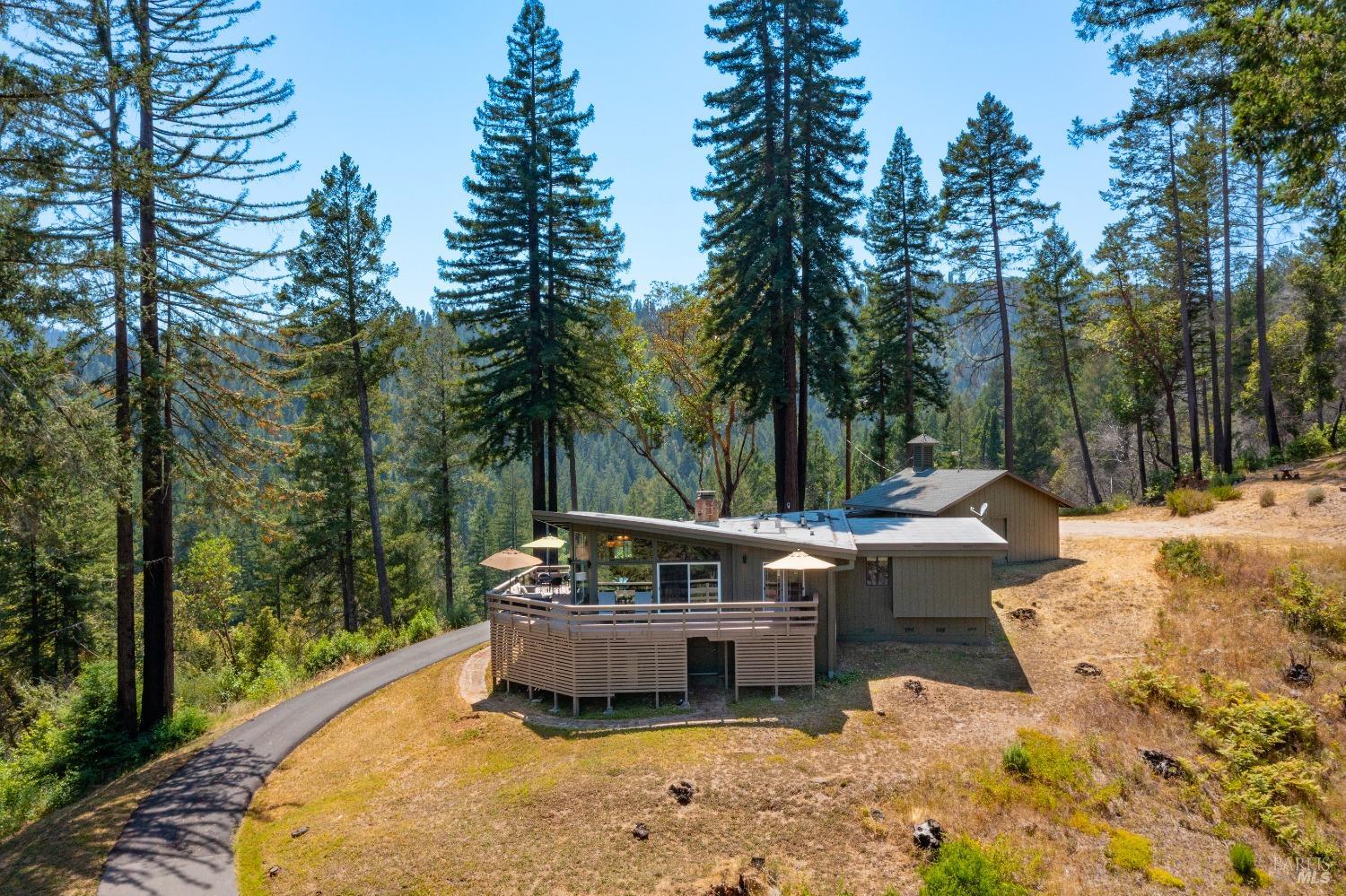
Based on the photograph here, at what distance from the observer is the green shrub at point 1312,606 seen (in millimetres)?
13219

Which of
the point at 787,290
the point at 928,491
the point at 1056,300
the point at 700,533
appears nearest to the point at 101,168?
the point at 700,533

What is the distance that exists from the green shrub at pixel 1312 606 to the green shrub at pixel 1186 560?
1617 millimetres

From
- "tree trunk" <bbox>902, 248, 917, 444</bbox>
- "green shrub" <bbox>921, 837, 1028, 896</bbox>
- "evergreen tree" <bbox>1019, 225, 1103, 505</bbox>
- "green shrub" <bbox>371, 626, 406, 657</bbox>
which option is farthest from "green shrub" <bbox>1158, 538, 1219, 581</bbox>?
"green shrub" <bbox>371, 626, 406, 657</bbox>

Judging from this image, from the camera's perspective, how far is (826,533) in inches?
642

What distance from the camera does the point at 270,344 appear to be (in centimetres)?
1540

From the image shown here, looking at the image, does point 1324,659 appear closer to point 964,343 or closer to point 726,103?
point 726,103

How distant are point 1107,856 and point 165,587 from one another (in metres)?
18.6

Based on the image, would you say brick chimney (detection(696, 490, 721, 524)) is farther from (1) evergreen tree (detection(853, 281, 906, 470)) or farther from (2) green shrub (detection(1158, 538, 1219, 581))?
(1) evergreen tree (detection(853, 281, 906, 470))

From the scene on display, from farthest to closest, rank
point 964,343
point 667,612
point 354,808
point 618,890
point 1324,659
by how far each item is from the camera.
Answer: point 964,343
point 667,612
point 1324,659
point 354,808
point 618,890

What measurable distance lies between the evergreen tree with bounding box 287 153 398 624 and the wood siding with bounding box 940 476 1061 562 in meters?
20.6

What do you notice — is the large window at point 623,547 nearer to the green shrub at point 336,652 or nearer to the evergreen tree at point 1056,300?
the green shrub at point 336,652

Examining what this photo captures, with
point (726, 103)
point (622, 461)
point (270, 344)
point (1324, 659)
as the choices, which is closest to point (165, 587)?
point (270, 344)

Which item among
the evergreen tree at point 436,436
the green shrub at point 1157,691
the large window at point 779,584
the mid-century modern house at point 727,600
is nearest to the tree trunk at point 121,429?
the mid-century modern house at point 727,600

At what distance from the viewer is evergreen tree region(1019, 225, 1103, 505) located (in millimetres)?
31984
